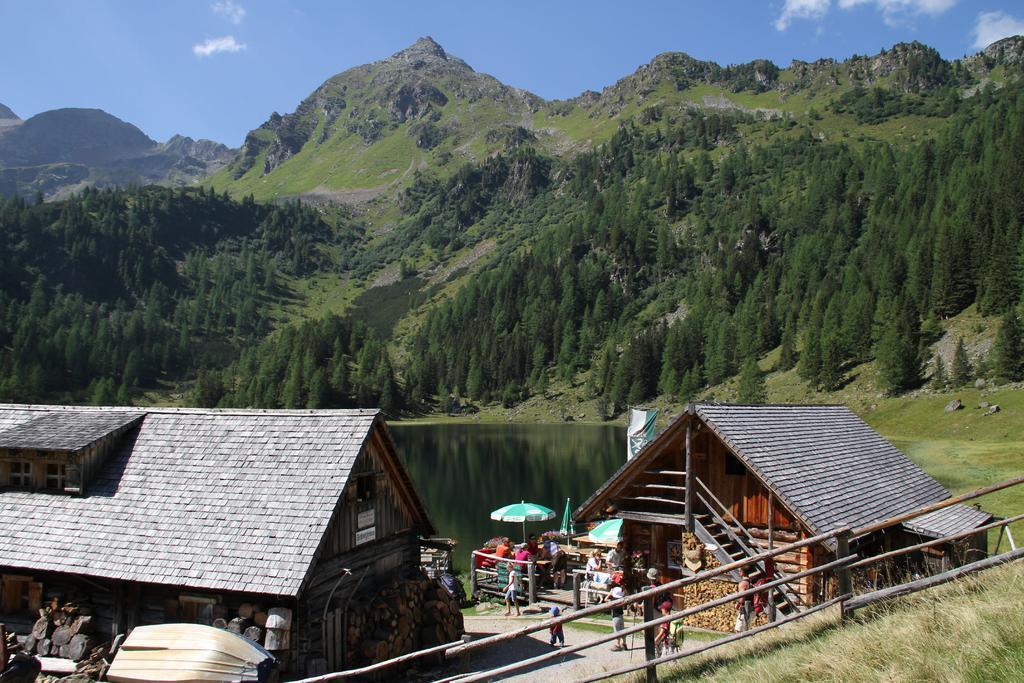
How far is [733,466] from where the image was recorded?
69.4 ft

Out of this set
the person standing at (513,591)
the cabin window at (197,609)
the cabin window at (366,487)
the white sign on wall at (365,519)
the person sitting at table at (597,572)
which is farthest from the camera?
the person standing at (513,591)

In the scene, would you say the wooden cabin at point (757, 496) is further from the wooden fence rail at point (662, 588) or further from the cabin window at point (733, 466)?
the wooden fence rail at point (662, 588)

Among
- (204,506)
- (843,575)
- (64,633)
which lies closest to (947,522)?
(843,575)

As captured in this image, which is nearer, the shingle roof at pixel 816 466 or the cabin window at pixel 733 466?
the shingle roof at pixel 816 466

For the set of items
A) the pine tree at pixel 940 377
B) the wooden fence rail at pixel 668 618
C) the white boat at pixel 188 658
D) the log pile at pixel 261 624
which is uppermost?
the pine tree at pixel 940 377

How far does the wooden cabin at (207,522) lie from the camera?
15.9 meters

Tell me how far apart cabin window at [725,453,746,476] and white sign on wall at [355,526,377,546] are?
1052 centimetres

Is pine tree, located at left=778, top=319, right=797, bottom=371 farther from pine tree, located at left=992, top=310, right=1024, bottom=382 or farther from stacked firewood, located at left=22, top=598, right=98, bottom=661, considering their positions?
stacked firewood, located at left=22, top=598, right=98, bottom=661

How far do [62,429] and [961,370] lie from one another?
3834 inches

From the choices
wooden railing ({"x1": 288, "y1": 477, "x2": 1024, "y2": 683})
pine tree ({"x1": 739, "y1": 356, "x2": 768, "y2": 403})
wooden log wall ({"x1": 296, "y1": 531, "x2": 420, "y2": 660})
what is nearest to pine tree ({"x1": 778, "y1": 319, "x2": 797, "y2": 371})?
pine tree ({"x1": 739, "y1": 356, "x2": 768, "y2": 403})

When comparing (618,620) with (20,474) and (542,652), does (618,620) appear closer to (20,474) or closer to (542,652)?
(542,652)

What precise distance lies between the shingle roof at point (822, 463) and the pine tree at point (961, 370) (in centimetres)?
7415

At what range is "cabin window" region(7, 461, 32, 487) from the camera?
64.1 ft

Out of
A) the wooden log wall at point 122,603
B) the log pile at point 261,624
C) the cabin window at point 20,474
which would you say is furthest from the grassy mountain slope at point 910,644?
the cabin window at point 20,474
